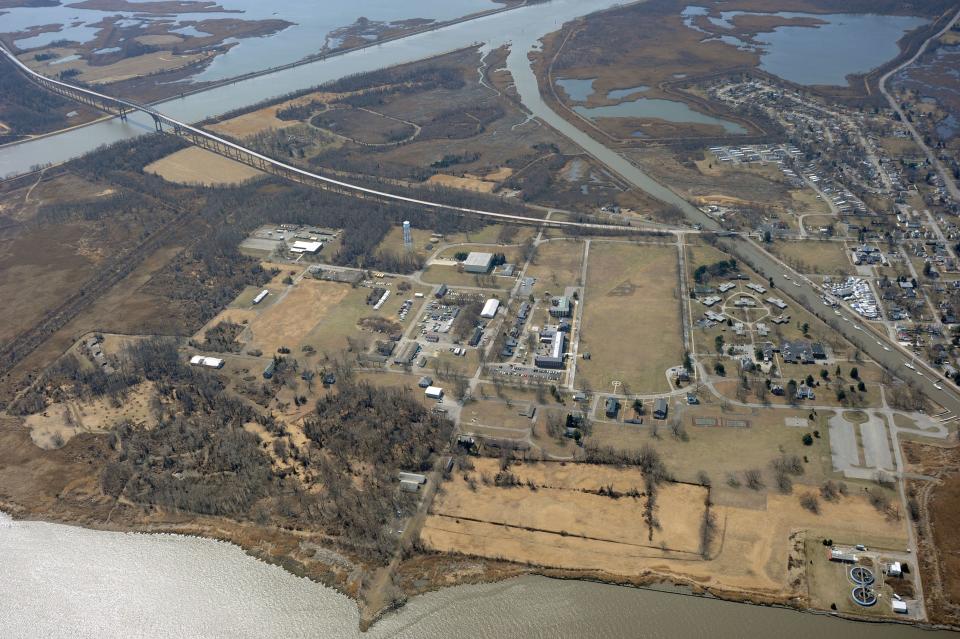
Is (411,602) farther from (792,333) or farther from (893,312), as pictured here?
(893,312)

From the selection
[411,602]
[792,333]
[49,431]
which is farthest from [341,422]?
[792,333]

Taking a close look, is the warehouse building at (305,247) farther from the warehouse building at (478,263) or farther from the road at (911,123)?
the road at (911,123)

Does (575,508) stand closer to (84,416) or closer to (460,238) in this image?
(84,416)

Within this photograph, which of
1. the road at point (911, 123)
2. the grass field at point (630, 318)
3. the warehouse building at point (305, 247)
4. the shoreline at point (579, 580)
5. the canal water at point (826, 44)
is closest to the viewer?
the shoreline at point (579, 580)

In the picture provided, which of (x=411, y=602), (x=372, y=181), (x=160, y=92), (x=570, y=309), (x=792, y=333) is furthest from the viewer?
(x=160, y=92)

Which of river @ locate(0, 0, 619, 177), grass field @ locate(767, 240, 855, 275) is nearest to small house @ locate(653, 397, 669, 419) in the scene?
grass field @ locate(767, 240, 855, 275)

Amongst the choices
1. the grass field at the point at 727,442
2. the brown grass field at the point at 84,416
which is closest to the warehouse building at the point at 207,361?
the brown grass field at the point at 84,416
